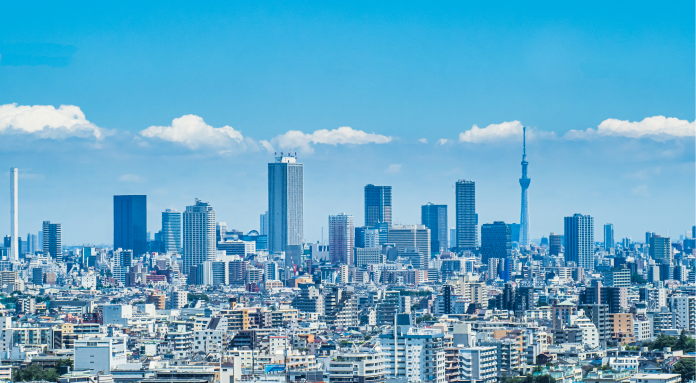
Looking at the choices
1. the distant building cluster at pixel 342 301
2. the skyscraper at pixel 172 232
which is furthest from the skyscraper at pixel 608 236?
the skyscraper at pixel 172 232

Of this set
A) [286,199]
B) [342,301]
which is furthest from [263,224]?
[342,301]

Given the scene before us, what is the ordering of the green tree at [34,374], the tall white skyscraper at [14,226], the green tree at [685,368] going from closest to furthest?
1. the green tree at [685,368]
2. the green tree at [34,374]
3. the tall white skyscraper at [14,226]

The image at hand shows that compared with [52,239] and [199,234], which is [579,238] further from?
[52,239]

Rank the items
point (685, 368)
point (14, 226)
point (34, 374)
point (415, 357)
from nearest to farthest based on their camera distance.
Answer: point (685, 368)
point (415, 357)
point (34, 374)
point (14, 226)

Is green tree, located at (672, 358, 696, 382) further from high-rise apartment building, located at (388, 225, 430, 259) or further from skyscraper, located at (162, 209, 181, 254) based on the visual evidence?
skyscraper, located at (162, 209, 181, 254)

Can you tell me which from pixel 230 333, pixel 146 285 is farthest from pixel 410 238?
pixel 230 333

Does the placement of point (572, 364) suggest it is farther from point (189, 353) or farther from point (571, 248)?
point (571, 248)

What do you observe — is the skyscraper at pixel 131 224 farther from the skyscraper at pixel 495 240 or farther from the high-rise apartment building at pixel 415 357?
the high-rise apartment building at pixel 415 357
